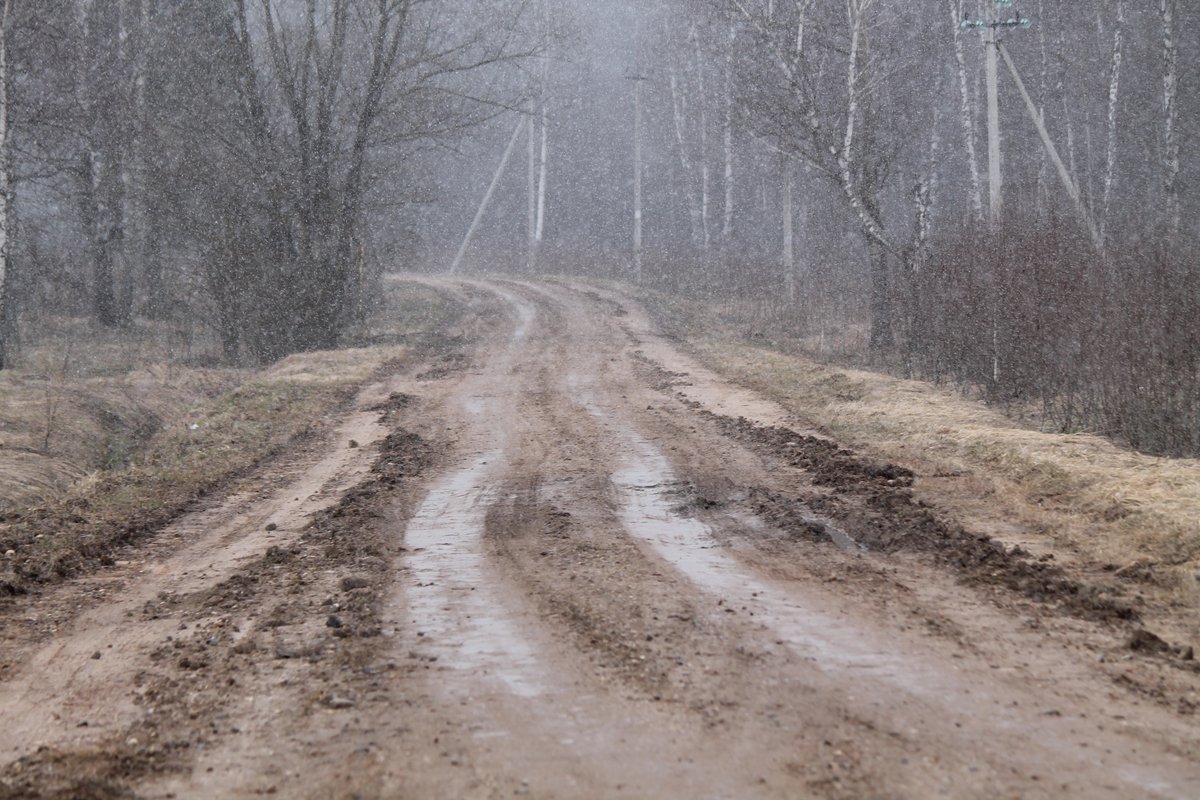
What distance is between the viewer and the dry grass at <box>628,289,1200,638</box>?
5723 mm

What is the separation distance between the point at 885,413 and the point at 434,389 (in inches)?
265

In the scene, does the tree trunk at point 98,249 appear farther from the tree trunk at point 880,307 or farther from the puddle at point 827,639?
the puddle at point 827,639

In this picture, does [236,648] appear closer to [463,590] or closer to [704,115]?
[463,590]

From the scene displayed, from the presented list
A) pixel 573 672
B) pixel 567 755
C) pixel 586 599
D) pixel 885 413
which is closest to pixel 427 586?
pixel 586 599

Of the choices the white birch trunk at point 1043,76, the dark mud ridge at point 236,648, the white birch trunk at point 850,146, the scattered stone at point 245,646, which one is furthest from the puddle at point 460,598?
the white birch trunk at point 1043,76

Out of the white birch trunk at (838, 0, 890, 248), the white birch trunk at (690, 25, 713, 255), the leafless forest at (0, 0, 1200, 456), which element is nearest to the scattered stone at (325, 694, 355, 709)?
the leafless forest at (0, 0, 1200, 456)

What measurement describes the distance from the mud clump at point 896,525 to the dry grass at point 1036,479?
274 mm

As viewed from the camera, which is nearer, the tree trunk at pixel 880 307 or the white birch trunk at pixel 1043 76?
the tree trunk at pixel 880 307

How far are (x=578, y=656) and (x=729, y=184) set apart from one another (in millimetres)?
31697

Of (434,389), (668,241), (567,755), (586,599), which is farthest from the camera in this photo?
(668,241)

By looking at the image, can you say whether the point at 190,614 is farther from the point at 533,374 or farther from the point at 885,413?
the point at 533,374

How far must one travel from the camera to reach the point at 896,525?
6.56 m

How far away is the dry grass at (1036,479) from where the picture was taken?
5723 millimetres

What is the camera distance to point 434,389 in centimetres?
1448
